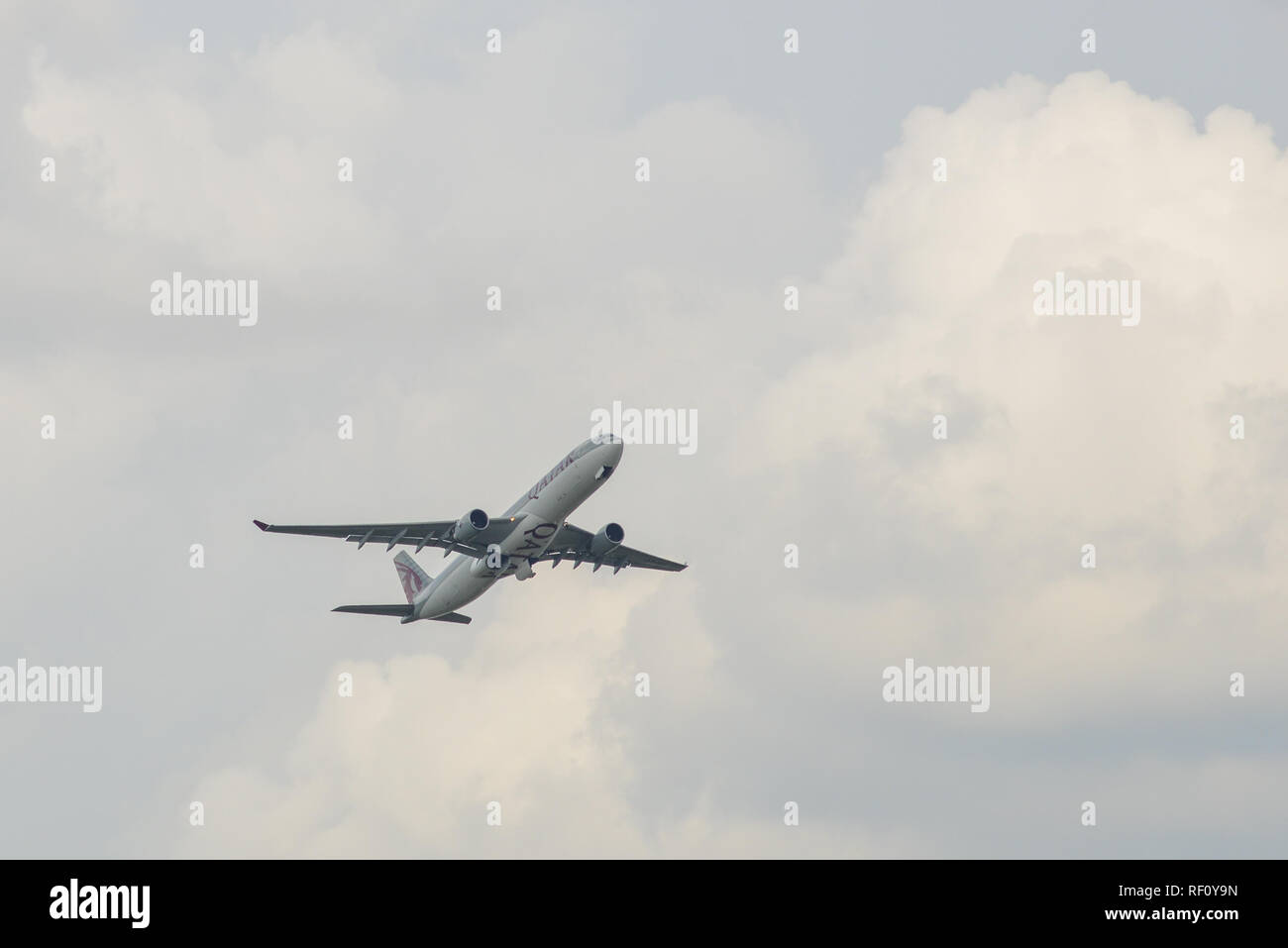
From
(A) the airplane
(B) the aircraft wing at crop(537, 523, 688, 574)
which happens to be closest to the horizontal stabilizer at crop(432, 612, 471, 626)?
(A) the airplane

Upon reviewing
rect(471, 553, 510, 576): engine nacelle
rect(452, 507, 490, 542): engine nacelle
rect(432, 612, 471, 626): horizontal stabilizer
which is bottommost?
rect(432, 612, 471, 626): horizontal stabilizer

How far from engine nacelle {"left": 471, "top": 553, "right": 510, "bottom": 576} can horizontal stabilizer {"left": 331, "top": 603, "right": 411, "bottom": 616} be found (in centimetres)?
1000

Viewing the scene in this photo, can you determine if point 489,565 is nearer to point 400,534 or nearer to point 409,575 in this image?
point 400,534

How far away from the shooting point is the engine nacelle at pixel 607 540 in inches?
4333

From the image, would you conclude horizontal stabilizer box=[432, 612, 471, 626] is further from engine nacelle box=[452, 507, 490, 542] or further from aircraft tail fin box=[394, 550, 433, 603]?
engine nacelle box=[452, 507, 490, 542]

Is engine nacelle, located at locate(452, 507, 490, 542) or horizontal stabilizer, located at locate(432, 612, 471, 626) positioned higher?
engine nacelle, located at locate(452, 507, 490, 542)

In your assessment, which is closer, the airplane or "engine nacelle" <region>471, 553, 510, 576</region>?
the airplane

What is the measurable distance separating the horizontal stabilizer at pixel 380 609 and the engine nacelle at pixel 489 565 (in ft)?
32.8

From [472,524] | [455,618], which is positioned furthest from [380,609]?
[472,524]

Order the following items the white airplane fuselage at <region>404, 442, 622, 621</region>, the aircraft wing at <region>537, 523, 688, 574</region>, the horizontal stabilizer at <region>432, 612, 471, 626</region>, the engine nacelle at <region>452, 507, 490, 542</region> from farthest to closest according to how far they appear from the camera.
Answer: the horizontal stabilizer at <region>432, 612, 471, 626</region>
the aircraft wing at <region>537, 523, 688, 574</region>
the engine nacelle at <region>452, 507, 490, 542</region>
the white airplane fuselage at <region>404, 442, 622, 621</region>

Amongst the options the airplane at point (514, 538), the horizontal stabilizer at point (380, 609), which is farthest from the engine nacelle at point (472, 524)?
the horizontal stabilizer at point (380, 609)

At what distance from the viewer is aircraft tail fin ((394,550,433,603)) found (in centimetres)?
12412
